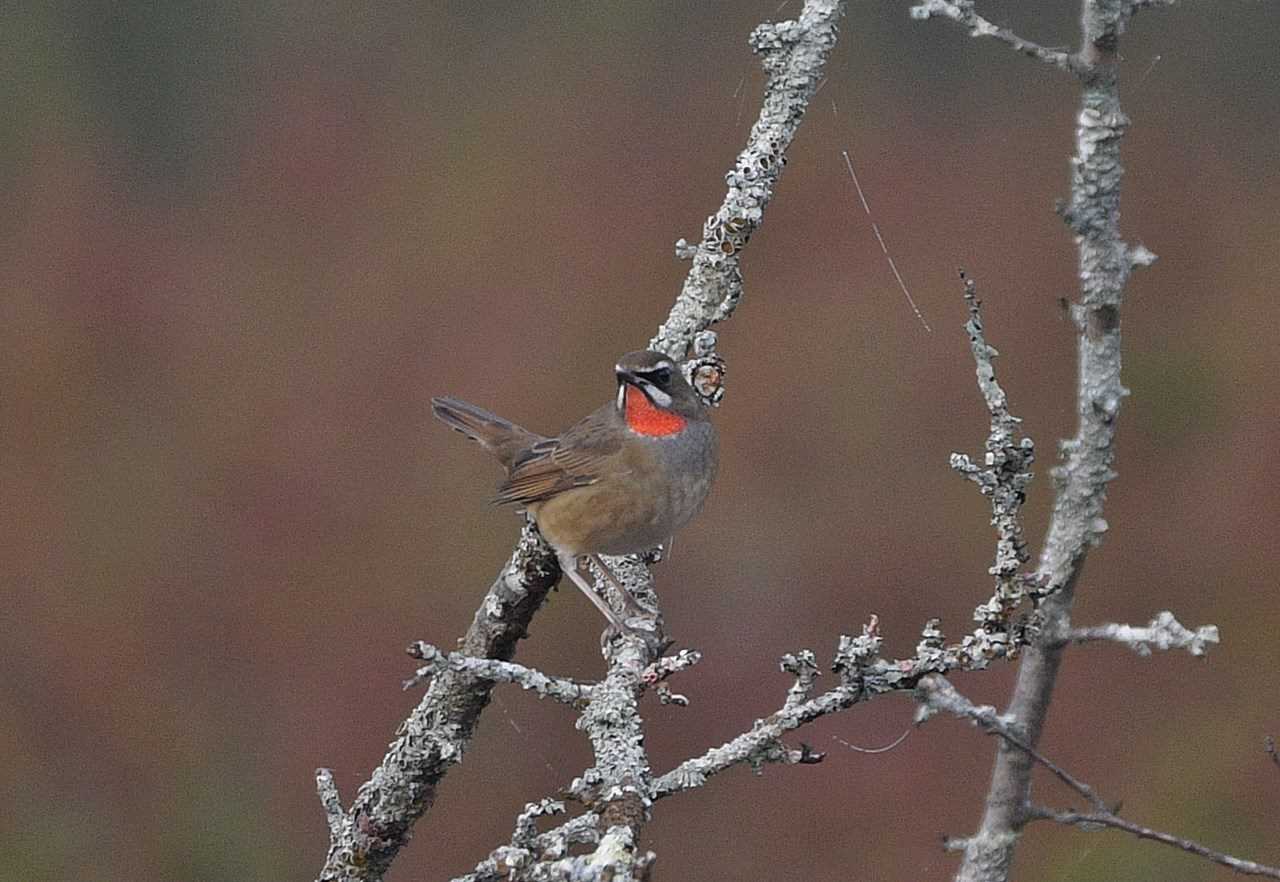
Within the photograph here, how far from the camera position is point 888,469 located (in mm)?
9750

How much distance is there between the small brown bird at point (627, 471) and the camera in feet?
15.6

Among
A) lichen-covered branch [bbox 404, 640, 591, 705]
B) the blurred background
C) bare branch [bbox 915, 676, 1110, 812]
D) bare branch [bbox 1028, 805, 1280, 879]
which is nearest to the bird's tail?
lichen-covered branch [bbox 404, 640, 591, 705]

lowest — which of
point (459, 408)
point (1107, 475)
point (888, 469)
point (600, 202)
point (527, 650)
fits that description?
point (1107, 475)

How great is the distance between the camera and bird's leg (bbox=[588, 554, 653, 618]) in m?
4.62

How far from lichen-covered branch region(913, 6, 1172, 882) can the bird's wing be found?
7.40ft

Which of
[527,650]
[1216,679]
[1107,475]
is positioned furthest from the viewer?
[1216,679]

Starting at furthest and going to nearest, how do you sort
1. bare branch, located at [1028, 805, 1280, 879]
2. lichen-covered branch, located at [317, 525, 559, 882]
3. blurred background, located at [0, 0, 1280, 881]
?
blurred background, located at [0, 0, 1280, 881] < lichen-covered branch, located at [317, 525, 559, 882] < bare branch, located at [1028, 805, 1280, 879]

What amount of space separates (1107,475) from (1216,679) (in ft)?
22.7

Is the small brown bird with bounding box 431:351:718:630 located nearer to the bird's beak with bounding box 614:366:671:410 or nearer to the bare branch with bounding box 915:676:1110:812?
the bird's beak with bounding box 614:366:671:410

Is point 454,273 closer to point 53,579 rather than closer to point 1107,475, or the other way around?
point 53,579

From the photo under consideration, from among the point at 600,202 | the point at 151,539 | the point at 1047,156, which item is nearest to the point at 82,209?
the point at 151,539

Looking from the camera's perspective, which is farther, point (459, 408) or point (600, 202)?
point (600, 202)

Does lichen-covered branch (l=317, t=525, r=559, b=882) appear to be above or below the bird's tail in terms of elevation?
below

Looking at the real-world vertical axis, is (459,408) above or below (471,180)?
below
